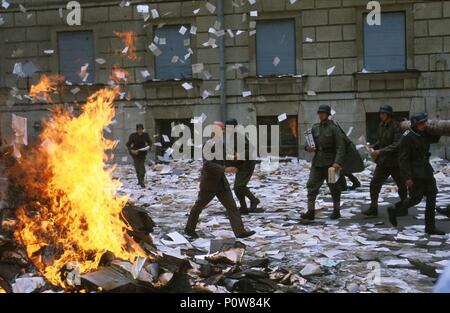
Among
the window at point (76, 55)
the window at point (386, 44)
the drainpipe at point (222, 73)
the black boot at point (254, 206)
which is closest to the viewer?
the black boot at point (254, 206)

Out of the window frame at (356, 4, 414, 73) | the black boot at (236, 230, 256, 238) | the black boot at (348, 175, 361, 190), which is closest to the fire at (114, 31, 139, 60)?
the window frame at (356, 4, 414, 73)

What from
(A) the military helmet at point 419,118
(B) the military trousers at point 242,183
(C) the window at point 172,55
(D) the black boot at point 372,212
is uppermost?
(C) the window at point 172,55

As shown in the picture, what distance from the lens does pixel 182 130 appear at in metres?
18.3

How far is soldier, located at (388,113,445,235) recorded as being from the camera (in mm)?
7836

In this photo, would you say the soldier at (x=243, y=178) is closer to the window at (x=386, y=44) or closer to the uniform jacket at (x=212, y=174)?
the uniform jacket at (x=212, y=174)

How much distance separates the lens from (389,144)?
370 inches

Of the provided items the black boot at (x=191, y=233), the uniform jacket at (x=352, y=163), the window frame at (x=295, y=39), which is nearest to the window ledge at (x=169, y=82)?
the window frame at (x=295, y=39)

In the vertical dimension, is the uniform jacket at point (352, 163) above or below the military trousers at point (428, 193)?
above

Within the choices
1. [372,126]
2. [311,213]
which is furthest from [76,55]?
[311,213]

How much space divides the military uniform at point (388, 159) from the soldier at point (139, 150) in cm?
654

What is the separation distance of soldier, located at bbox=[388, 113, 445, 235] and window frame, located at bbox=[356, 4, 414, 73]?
9.65 meters

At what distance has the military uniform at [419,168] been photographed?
7840 mm

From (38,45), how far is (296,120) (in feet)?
31.8
